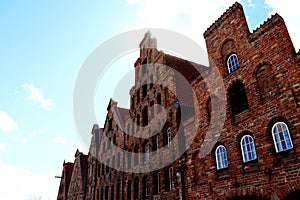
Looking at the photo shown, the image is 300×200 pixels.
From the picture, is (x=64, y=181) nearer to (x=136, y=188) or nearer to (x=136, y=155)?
(x=136, y=155)

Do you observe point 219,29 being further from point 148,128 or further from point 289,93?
point 148,128

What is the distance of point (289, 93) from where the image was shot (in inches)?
348

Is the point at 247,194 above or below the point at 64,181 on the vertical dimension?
below

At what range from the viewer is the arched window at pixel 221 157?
11.0 meters

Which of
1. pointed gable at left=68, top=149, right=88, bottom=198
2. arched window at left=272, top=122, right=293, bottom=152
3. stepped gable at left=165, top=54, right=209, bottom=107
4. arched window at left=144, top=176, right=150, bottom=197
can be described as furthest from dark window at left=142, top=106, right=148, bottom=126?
pointed gable at left=68, top=149, right=88, bottom=198

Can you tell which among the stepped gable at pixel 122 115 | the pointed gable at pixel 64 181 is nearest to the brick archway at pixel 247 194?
the stepped gable at pixel 122 115

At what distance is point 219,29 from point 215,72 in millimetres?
2377

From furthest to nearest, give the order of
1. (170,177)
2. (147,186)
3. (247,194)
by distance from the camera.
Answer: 1. (147,186)
2. (170,177)
3. (247,194)

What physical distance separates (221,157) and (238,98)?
2.81 m

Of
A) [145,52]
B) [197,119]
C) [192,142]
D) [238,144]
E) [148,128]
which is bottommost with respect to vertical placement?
[238,144]

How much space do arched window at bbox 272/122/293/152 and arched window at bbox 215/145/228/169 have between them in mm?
2553

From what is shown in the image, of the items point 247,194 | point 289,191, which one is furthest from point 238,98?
point 289,191

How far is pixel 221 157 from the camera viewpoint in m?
11.3

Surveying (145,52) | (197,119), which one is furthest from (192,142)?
(145,52)
